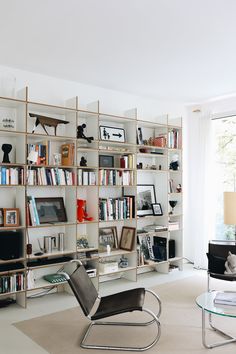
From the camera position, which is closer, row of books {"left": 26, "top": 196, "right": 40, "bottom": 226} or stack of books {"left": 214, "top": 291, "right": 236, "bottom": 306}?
stack of books {"left": 214, "top": 291, "right": 236, "bottom": 306}

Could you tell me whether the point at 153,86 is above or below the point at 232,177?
above

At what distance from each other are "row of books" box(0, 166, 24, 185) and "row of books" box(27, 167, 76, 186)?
10cm

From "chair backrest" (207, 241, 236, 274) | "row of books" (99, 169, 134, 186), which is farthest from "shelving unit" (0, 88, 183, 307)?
"chair backrest" (207, 241, 236, 274)

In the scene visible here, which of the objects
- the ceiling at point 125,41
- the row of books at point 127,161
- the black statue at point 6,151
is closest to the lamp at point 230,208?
the row of books at point 127,161

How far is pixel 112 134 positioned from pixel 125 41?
176cm

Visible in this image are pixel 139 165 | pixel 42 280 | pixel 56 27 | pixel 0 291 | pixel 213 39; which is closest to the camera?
pixel 56 27

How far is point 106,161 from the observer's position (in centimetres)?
521

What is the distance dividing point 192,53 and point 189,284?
3.20 m

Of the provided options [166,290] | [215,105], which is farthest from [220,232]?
[215,105]

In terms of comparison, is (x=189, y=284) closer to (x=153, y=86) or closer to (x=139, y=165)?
(x=139, y=165)

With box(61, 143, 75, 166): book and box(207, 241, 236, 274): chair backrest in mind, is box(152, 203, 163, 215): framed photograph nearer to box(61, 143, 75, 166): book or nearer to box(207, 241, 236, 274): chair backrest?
box(207, 241, 236, 274): chair backrest

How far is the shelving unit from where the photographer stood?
13.8ft

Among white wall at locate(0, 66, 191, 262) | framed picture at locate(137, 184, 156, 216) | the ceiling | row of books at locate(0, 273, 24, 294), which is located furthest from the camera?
framed picture at locate(137, 184, 156, 216)

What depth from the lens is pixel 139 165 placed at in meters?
5.57
